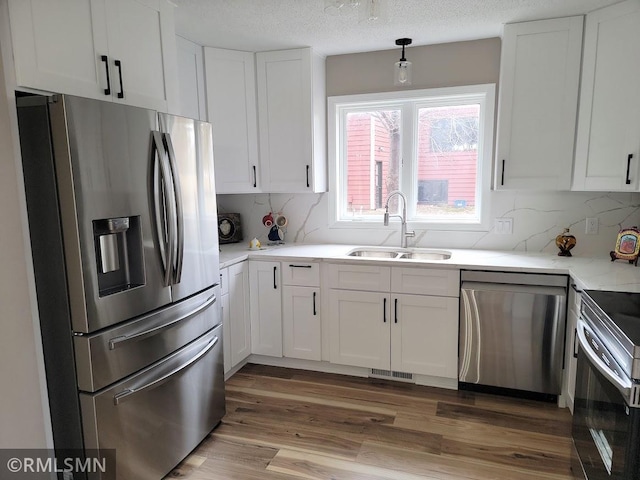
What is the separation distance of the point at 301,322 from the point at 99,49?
6.87ft

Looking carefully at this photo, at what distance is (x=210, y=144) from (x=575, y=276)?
2142 millimetres

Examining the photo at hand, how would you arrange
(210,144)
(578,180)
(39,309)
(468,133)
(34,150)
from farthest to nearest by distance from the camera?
(468,133), (578,180), (210,144), (39,309), (34,150)

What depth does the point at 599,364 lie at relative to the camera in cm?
165

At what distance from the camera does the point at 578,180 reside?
269 cm

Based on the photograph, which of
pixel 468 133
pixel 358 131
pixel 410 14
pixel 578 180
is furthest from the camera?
pixel 358 131

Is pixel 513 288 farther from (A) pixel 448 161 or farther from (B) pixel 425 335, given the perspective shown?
(A) pixel 448 161

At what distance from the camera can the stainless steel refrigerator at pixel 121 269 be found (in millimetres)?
1566

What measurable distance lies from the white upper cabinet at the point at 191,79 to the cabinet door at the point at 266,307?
1.16 metres

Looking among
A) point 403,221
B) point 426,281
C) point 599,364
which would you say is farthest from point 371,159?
point 599,364

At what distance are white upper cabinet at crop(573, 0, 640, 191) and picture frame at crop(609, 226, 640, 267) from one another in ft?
1.15

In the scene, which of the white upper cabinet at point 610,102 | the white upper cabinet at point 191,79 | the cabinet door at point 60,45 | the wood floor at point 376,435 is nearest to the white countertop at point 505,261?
the white upper cabinet at point 610,102

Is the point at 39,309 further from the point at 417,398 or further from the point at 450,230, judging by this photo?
the point at 450,230

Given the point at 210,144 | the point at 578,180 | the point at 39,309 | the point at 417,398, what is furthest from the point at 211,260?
the point at 578,180

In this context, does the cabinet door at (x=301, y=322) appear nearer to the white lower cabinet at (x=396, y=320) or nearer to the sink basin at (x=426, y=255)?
the white lower cabinet at (x=396, y=320)
